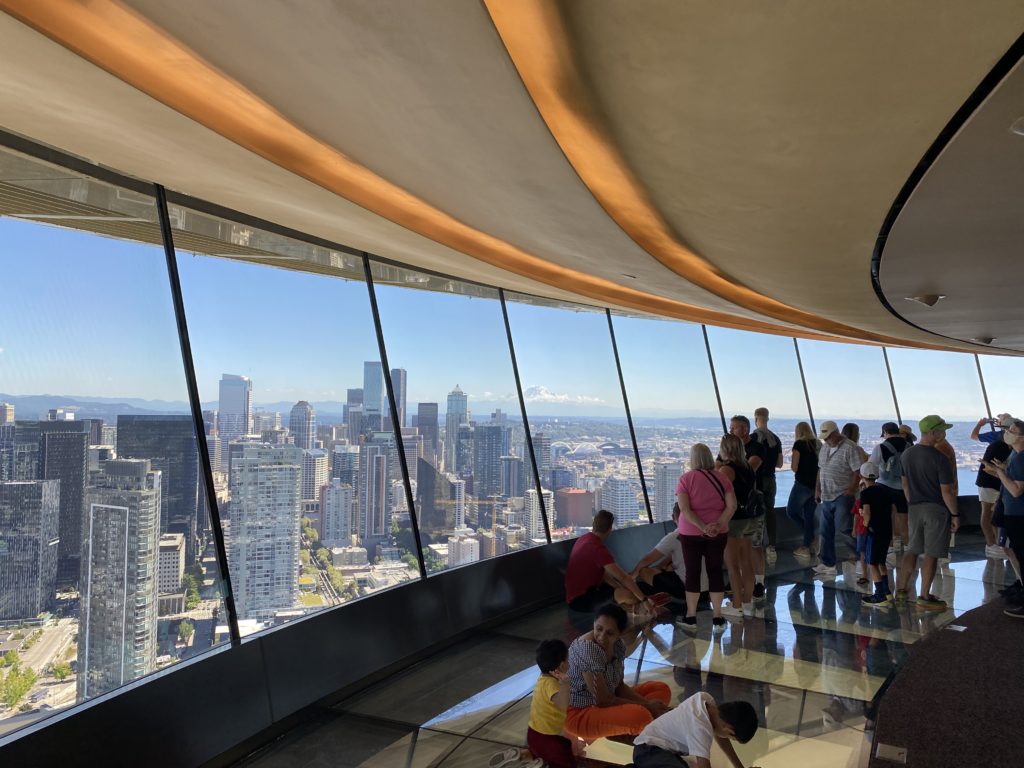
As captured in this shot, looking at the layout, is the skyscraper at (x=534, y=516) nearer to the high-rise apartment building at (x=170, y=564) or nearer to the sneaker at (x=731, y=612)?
the sneaker at (x=731, y=612)

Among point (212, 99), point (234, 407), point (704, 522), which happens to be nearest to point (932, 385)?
point (704, 522)

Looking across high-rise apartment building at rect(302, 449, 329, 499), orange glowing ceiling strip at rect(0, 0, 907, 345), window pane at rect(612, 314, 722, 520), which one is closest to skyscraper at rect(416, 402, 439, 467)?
high-rise apartment building at rect(302, 449, 329, 499)

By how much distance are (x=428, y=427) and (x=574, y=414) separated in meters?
2.55

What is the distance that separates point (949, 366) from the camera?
48.4 feet

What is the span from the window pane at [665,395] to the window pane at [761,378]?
34cm

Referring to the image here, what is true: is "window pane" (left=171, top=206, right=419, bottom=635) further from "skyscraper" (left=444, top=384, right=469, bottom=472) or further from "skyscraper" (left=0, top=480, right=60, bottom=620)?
"skyscraper" (left=0, top=480, right=60, bottom=620)

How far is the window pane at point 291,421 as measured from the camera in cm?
441

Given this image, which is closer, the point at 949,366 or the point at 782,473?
the point at 782,473

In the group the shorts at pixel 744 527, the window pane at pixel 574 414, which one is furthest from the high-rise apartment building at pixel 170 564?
the shorts at pixel 744 527

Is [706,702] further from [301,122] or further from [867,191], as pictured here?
[301,122]

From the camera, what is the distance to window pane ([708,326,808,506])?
11.2 meters

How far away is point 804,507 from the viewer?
28.8 ft

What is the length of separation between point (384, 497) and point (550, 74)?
3.88 meters

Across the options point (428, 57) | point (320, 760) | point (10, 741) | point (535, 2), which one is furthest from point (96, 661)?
point (535, 2)
